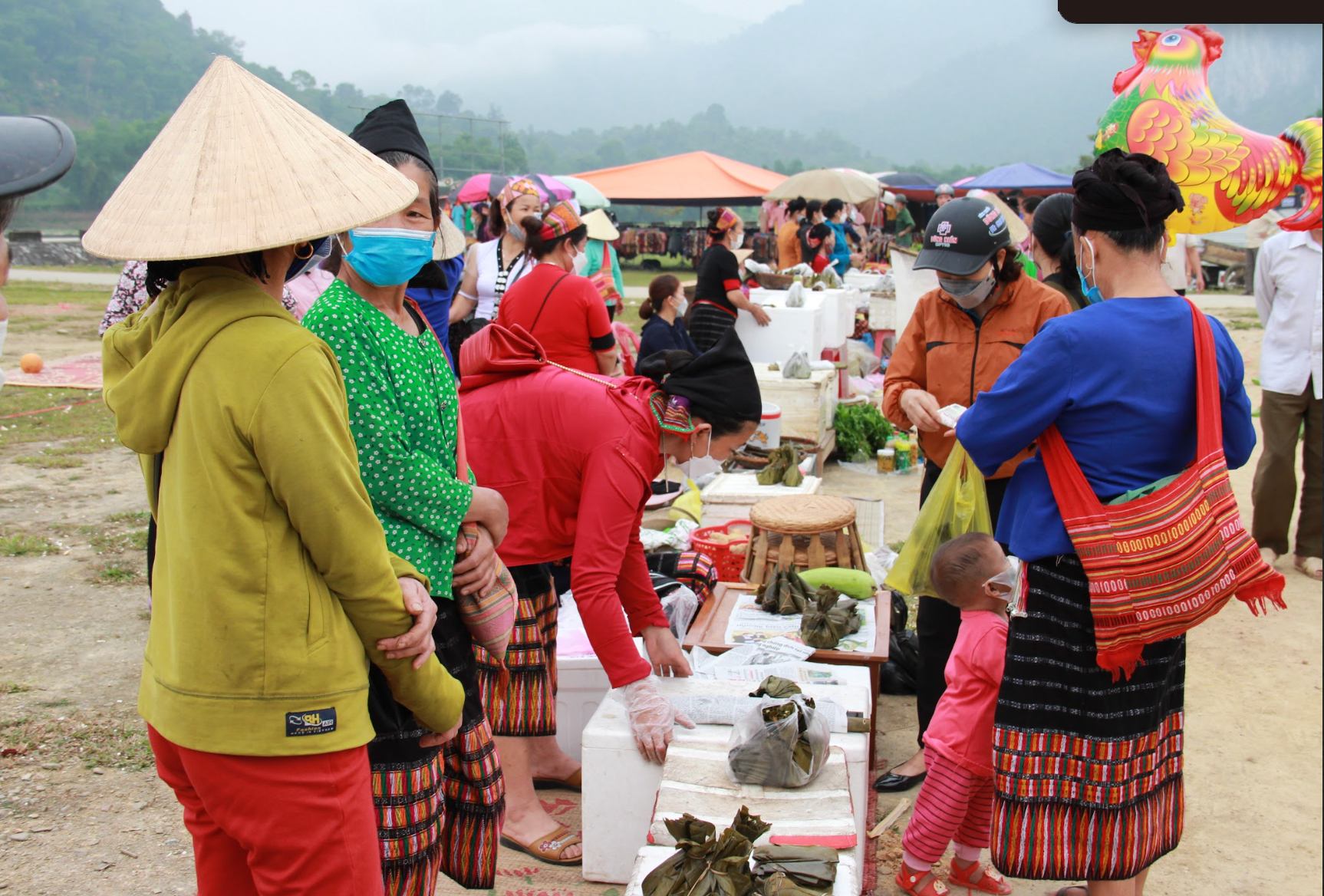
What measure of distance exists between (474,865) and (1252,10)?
7.08 feet

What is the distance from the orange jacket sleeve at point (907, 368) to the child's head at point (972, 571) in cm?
68

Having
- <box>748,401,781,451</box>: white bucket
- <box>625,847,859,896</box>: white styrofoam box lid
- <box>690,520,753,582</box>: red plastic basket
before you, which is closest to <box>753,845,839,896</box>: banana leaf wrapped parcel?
<box>625,847,859,896</box>: white styrofoam box lid

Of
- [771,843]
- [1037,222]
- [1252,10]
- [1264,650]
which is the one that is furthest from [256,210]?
[1264,650]

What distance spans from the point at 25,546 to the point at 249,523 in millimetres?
5180

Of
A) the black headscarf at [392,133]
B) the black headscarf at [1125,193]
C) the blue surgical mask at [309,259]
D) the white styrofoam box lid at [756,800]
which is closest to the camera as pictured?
the blue surgical mask at [309,259]

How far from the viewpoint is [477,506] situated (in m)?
2.04

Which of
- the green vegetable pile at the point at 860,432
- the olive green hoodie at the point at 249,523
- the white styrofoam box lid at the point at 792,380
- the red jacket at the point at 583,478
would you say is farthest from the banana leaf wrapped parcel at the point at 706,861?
the green vegetable pile at the point at 860,432

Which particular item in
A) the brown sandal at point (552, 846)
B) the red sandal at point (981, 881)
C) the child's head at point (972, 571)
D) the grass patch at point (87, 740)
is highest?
the child's head at point (972, 571)

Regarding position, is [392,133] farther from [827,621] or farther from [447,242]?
[827,621]

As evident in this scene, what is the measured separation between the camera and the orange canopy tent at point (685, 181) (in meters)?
23.7

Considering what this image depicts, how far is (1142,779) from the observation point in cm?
242

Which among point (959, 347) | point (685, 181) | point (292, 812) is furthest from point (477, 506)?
point (685, 181)

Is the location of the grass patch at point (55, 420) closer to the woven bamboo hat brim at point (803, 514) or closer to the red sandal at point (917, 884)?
the woven bamboo hat brim at point (803, 514)

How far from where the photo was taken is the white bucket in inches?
283
